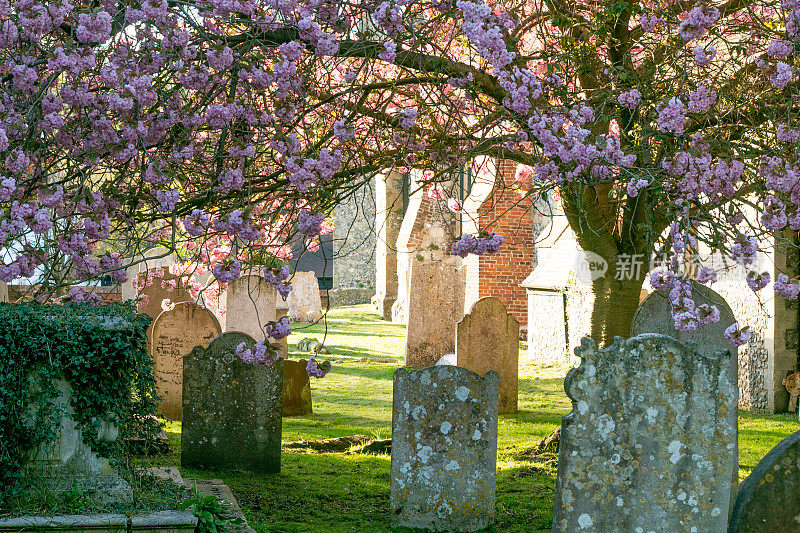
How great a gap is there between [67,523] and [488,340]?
708 cm

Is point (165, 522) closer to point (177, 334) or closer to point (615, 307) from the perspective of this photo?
point (615, 307)

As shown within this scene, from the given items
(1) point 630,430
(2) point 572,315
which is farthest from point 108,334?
(2) point 572,315

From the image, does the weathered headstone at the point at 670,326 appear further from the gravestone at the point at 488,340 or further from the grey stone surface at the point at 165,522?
the gravestone at the point at 488,340

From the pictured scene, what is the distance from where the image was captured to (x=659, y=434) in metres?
4.11

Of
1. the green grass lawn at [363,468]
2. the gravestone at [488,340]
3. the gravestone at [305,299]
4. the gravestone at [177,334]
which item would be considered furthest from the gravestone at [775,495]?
the gravestone at [305,299]

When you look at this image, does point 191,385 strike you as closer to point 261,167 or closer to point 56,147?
point 261,167

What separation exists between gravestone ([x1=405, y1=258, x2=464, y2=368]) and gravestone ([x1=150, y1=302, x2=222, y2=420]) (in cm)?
571

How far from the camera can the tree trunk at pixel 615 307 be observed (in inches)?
323

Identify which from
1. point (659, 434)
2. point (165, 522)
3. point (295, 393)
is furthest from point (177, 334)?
Result: point (659, 434)

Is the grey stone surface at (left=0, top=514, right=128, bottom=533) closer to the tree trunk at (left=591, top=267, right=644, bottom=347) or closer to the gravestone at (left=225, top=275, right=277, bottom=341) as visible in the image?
the tree trunk at (left=591, top=267, right=644, bottom=347)

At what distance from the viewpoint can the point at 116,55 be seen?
4941 millimetres

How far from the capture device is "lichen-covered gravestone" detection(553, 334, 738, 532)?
13.4 feet

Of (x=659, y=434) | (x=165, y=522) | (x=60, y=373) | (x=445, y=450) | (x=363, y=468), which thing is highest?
(x=60, y=373)

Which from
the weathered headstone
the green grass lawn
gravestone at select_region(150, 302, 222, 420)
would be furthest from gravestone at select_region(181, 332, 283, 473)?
the weathered headstone
